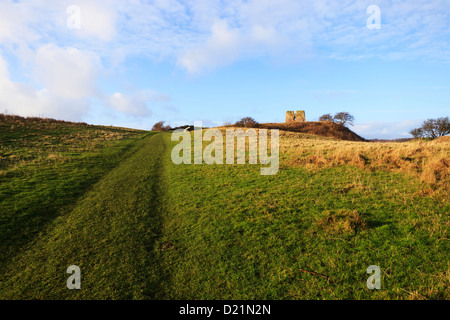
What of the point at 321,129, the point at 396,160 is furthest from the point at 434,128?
→ the point at 396,160

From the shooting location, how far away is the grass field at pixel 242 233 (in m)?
6.11

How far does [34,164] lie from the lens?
67.9 ft

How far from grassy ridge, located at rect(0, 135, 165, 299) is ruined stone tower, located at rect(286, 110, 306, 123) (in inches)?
2653

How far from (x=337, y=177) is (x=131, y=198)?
1291cm

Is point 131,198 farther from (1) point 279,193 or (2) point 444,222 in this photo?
(2) point 444,222

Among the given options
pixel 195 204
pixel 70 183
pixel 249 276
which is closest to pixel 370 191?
pixel 249 276

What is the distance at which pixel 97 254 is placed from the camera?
7.83m

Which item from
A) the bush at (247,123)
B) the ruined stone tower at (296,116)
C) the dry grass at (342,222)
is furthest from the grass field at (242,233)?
the ruined stone tower at (296,116)

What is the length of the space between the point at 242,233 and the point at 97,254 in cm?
544

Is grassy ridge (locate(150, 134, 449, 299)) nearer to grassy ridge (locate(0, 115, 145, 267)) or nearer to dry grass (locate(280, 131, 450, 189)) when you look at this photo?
dry grass (locate(280, 131, 450, 189))
